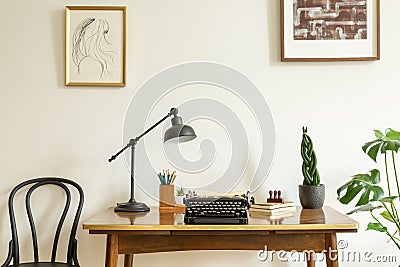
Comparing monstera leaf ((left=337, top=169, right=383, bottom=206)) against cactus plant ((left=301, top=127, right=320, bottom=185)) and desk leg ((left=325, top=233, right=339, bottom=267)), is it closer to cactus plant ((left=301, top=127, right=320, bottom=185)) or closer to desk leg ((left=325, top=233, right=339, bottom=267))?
cactus plant ((left=301, top=127, right=320, bottom=185))

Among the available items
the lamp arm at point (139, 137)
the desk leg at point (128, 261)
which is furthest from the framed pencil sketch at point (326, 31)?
the desk leg at point (128, 261)

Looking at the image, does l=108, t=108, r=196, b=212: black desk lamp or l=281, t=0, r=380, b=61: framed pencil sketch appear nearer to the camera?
l=108, t=108, r=196, b=212: black desk lamp

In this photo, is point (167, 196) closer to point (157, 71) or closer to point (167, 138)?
point (167, 138)

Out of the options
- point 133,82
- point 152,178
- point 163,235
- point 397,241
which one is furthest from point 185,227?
point 397,241

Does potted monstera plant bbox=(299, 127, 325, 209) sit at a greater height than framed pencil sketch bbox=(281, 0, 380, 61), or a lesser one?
lesser

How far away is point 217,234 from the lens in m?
2.64

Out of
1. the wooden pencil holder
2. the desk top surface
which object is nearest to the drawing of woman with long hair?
the wooden pencil holder

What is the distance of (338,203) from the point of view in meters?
3.29

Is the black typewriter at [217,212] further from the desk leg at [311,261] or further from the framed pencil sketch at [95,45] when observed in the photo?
the framed pencil sketch at [95,45]

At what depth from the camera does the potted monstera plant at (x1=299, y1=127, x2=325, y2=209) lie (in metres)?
3.06

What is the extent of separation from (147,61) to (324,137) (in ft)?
3.33

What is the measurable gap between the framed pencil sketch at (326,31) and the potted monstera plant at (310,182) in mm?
461

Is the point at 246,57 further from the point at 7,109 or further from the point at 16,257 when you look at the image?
the point at 16,257

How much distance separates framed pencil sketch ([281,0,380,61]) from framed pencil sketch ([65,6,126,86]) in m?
0.86
